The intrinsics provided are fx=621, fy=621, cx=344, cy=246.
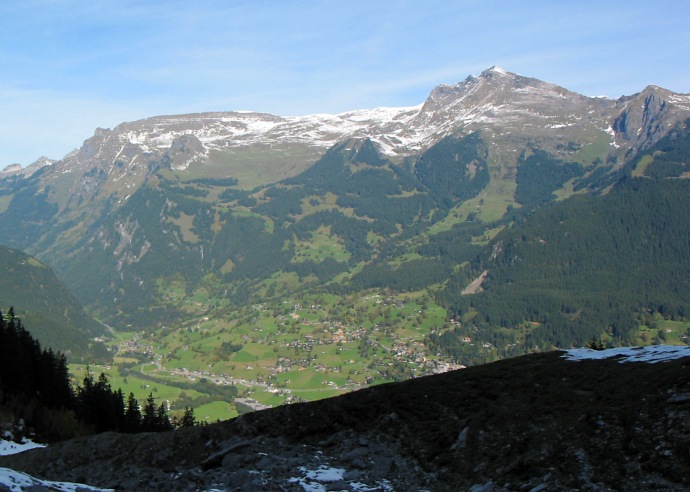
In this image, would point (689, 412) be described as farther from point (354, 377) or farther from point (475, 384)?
point (354, 377)

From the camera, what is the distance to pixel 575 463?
27.1 metres

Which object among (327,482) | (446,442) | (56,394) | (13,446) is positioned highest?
(446,442)

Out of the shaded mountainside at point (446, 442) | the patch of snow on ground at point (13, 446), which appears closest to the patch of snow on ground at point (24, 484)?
the shaded mountainside at point (446, 442)

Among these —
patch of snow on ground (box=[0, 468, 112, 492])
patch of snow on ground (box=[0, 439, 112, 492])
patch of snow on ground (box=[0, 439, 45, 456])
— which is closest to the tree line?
patch of snow on ground (box=[0, 439, 45, 456])

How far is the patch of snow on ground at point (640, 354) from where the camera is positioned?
123ft

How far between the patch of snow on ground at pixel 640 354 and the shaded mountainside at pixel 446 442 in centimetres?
120

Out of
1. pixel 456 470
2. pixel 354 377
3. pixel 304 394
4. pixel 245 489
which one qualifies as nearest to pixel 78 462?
pixel 245 489

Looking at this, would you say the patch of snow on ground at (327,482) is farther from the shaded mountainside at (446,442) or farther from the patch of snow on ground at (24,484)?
the patch of snow on ground at (24,484)

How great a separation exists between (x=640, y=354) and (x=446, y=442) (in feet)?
52.4

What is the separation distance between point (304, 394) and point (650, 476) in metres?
164

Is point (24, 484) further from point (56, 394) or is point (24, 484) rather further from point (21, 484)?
point (56, 394)

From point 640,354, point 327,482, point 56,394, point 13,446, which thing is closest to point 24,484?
point 327,482

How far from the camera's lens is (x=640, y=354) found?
133ft

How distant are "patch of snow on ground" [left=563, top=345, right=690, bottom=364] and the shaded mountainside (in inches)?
47.4
